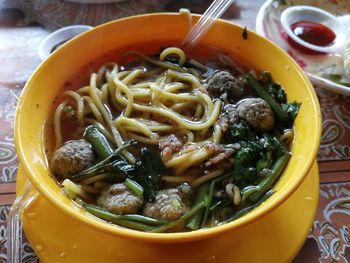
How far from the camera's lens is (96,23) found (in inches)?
90.7

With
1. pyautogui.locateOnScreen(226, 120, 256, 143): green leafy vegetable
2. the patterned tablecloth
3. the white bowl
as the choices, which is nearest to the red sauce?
the patterned tablecloth

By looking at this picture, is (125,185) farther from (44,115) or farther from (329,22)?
(329,22)

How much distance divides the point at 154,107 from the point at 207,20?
1.30ft

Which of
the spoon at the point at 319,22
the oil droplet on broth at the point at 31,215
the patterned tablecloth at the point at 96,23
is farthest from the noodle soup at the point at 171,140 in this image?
the spoon at the point at 319,22

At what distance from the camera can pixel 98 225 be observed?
1065 millimetres

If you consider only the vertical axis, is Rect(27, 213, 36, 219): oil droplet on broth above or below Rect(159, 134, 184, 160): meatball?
below

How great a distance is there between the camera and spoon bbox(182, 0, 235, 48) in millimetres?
1603

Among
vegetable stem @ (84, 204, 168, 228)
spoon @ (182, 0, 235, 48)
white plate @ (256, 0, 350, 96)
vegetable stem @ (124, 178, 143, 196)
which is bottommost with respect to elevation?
vegetable stem @ (84, 204, 168, 228)

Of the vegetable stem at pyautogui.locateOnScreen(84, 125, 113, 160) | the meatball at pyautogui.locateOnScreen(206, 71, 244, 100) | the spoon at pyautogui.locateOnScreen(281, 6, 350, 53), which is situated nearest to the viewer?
the vegetable stem at pyautogui.locateOnScreen(84, 125, 113, 160)

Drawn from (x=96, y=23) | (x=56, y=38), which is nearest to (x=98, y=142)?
(x=56, y=38)

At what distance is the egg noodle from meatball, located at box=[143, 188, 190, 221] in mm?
114

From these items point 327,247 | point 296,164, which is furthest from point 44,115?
point 327,247

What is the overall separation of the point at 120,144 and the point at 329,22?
1.47 meters

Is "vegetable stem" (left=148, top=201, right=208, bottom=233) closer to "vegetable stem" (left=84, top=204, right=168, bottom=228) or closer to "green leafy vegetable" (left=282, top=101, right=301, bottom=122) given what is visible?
"vegetable stem" (left=84, top=204, right=168, bottom=228)
